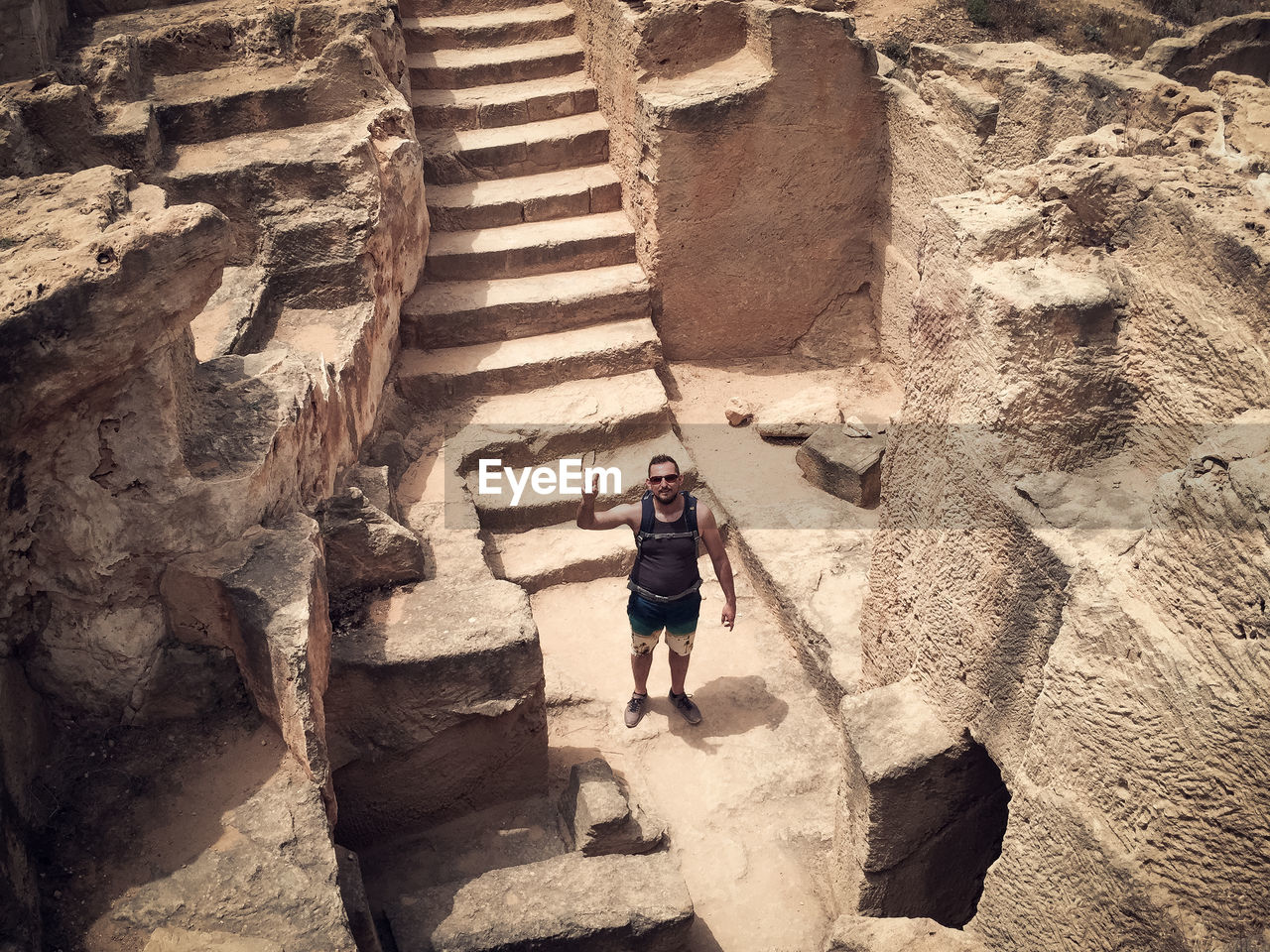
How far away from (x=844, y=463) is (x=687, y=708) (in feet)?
5.77

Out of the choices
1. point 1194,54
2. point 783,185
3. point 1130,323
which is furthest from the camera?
point 783,185

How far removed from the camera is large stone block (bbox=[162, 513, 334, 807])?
3.08 metres

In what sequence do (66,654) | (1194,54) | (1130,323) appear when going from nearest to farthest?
(1130,323) < (66,654) < (1194,54)

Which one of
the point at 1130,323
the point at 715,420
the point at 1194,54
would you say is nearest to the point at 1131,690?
the point at 1130,323

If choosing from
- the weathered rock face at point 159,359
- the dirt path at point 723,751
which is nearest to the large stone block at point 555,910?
the dirt path at point 723,751

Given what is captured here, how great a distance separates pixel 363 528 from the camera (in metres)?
4.09

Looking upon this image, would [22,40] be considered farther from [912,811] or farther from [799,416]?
[912,811]

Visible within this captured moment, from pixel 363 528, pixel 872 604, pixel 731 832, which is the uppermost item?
pixel 363 528

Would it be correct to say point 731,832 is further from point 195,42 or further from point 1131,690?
point 195,42

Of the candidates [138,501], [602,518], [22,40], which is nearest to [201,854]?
[138,501]

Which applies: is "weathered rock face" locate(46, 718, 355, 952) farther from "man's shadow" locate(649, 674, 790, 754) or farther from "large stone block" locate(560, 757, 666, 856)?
"man's shadow" locate(649, 674, 790, 754)

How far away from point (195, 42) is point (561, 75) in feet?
8.56

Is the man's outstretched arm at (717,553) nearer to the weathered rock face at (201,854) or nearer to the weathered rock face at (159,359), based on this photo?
the weathered rock face at (159,359)

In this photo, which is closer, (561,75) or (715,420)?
(715,420)
